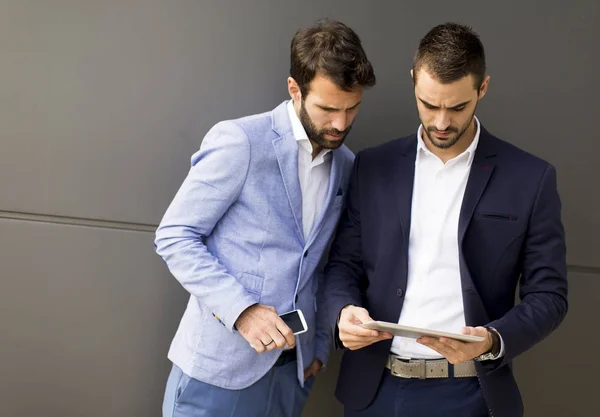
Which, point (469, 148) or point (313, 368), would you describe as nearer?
point (469, 148)

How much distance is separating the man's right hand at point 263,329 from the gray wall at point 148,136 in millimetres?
917

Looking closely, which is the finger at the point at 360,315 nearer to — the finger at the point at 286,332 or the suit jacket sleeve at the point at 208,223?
the finger at the point at 286,332

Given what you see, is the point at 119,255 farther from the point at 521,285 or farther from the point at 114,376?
the point at 521,285

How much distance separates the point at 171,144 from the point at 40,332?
972mm

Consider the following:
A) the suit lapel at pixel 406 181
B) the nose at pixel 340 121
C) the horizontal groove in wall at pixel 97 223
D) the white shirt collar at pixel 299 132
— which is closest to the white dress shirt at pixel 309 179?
the white shirt collar at pixel 299 132

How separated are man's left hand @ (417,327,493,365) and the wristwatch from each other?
5 centimetres

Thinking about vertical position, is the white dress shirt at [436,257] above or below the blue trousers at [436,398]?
above

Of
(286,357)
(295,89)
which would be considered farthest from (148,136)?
(286,357)

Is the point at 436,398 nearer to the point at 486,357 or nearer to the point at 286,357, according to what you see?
the point at 486,357

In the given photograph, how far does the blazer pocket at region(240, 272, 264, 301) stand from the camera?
222 centimetres

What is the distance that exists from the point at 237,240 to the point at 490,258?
2.49ft

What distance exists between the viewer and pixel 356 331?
203 centimetres

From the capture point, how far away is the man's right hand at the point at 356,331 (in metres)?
2.02

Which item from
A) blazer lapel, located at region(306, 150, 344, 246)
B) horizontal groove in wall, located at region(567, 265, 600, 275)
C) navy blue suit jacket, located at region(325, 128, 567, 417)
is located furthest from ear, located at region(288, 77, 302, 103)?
horizontal groove in wall, located at region(567, 265, 600, 275)
